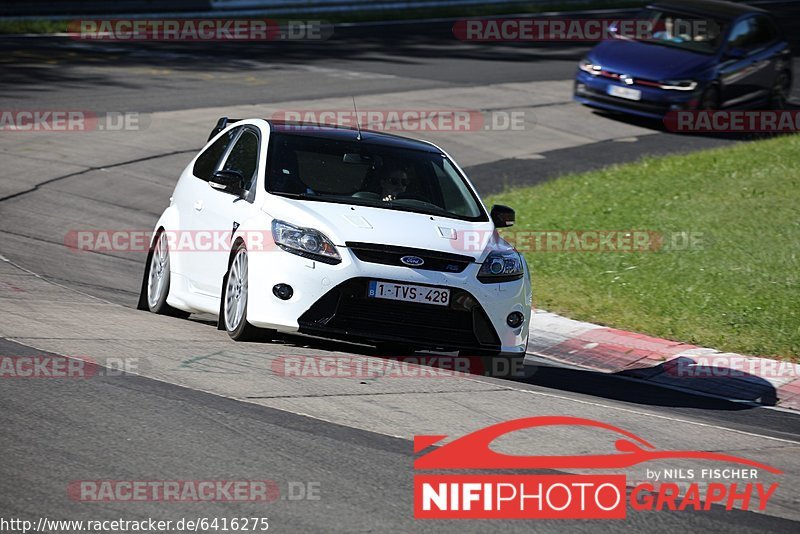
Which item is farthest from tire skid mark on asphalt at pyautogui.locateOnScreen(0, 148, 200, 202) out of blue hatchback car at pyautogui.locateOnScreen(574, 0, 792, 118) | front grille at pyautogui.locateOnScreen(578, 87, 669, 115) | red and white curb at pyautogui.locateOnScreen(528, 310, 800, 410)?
blue hatchback car at pyautogui.locateOnScreen(574, 0, 792, 118)

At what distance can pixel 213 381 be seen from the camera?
7414 mm

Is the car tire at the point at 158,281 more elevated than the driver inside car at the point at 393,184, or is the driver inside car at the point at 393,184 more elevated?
the driver inside car at the point at 393,184

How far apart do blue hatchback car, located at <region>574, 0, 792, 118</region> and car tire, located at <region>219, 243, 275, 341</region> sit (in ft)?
43.7

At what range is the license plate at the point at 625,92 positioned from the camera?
68.8 feet

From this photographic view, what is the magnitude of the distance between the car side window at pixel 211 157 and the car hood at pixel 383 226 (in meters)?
1.39

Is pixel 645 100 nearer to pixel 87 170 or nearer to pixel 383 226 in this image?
pixel 87 170

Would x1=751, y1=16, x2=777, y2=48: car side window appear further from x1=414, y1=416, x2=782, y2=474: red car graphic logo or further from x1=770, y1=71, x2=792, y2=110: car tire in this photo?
x1=414, y1=416, x2=782, y2=474: red car graphic logo

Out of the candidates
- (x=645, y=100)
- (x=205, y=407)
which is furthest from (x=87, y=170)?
(x=205, y=407)

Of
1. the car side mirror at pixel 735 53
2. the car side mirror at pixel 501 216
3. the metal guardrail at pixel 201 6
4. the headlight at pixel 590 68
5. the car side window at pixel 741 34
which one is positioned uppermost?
the metal guardrail at pixel 201 6

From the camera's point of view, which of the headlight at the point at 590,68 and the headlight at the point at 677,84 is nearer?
the headlight at the point at 677,84

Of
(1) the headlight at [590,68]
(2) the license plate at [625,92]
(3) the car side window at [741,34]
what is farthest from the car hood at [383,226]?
(3) the car side window at [741,34]

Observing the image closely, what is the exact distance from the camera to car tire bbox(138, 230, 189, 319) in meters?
10.0

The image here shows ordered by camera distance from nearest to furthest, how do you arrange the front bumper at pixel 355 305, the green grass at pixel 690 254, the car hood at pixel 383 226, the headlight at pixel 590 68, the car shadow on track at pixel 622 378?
the front bumper at pixel 355 305 → the car hood at pixel 383 226 → the car shadow on track at pixel 622 378 → the green grass at pixel 690 254 → the headlight at pixel 590 68

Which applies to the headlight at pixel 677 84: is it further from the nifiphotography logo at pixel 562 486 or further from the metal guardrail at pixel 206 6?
the nifiphotography logo at pixel 562 486
